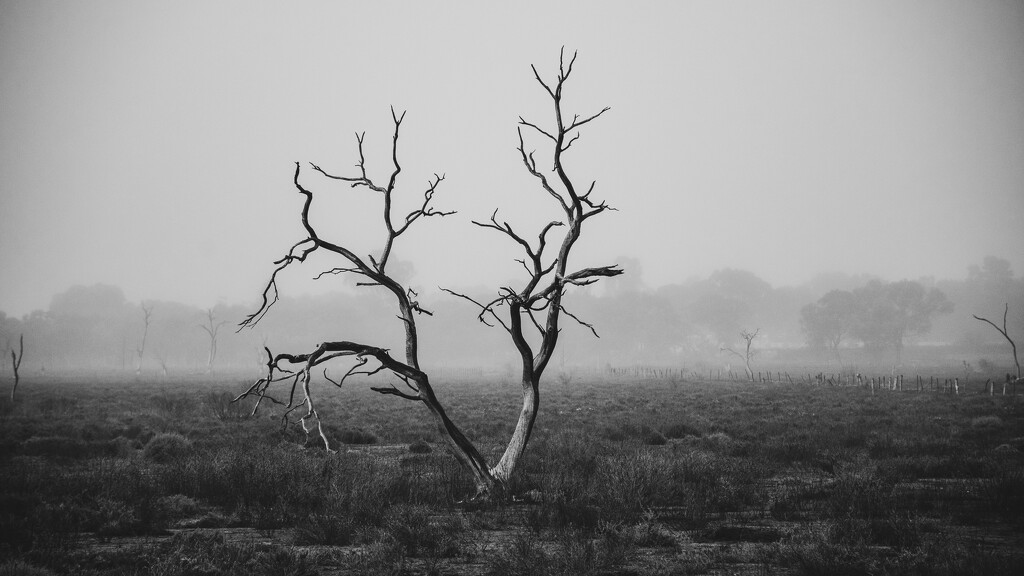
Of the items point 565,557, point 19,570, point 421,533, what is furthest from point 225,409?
point 565,557

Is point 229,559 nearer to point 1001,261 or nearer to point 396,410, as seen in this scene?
point 396,410

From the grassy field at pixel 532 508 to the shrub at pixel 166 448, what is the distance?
0.07 metres

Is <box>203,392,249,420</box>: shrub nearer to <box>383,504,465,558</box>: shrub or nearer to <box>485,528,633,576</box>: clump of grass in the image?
<box>383,504,465,558</box>: shrub

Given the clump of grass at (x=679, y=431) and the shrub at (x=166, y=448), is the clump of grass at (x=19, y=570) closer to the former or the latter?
the shrub at (x=166, y=448)

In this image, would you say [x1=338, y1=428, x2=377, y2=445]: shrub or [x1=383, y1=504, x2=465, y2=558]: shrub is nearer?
[x1=383, y1=504, x2=465, y2=558]: shrub

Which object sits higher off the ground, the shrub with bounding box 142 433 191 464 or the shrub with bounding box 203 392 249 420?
the shrub with bounding box 142 433 191 464

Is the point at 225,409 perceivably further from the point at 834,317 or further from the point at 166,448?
the point at 834,317

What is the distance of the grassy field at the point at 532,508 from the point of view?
5.27m

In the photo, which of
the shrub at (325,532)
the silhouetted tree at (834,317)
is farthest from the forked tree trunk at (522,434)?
the silhouetted tree at (834,317)

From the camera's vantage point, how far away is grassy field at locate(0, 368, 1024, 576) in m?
5.27

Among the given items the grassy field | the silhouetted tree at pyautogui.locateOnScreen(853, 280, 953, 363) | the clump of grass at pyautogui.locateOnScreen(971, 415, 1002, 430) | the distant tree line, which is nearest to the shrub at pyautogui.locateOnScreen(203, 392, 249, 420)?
the grassy field

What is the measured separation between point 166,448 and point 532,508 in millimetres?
10522

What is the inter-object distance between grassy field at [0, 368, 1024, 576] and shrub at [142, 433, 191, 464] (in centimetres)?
7

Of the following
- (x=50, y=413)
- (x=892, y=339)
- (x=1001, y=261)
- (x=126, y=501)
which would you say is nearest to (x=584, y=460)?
(x=126, y=501)
